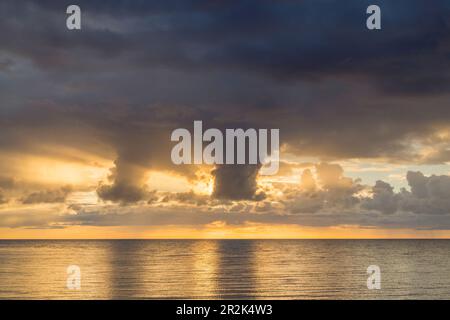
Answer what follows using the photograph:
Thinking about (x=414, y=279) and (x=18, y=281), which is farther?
(x=414, y=279)

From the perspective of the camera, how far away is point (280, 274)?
109 meters

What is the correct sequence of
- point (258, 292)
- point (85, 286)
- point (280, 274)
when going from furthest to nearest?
point (280, 274) < point (85, 286) < point (258, 292)

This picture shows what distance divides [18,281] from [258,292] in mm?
41353
